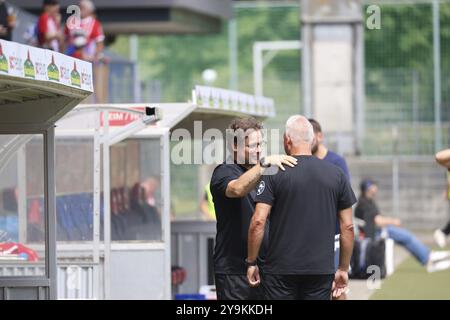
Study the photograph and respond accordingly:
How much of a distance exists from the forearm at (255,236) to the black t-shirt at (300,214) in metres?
0.08

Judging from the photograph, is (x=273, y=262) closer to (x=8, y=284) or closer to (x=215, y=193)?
(x=215, y=193)

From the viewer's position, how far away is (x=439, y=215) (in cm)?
3056

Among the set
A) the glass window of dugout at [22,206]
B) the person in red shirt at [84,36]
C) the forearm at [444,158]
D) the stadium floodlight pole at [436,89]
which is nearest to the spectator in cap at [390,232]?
the person in red shirt at [84,36]

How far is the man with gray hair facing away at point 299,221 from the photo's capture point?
29.1ft

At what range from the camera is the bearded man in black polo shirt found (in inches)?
370

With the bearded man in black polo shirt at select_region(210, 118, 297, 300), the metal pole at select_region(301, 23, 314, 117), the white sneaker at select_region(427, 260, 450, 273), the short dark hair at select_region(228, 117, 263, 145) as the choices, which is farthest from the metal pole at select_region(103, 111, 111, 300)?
the metal pole at select_region(301, 23, 314, 117)

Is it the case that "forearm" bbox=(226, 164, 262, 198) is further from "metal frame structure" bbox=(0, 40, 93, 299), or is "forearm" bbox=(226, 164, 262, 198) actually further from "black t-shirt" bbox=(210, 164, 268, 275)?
"metal frame structure" bbox=(0, 40, 93, 299)

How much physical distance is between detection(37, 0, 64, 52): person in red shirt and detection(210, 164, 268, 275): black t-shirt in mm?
9285

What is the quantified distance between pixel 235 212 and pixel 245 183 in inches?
24.1

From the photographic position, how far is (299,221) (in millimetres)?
8891

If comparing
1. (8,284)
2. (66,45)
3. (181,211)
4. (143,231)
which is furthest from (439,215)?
(8,284)

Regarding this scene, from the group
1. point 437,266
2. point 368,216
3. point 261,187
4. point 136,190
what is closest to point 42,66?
point 261,187

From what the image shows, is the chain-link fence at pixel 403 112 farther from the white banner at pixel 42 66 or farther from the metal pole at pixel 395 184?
the white banner at pixel 42 66

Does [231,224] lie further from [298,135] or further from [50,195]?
[50,195]
